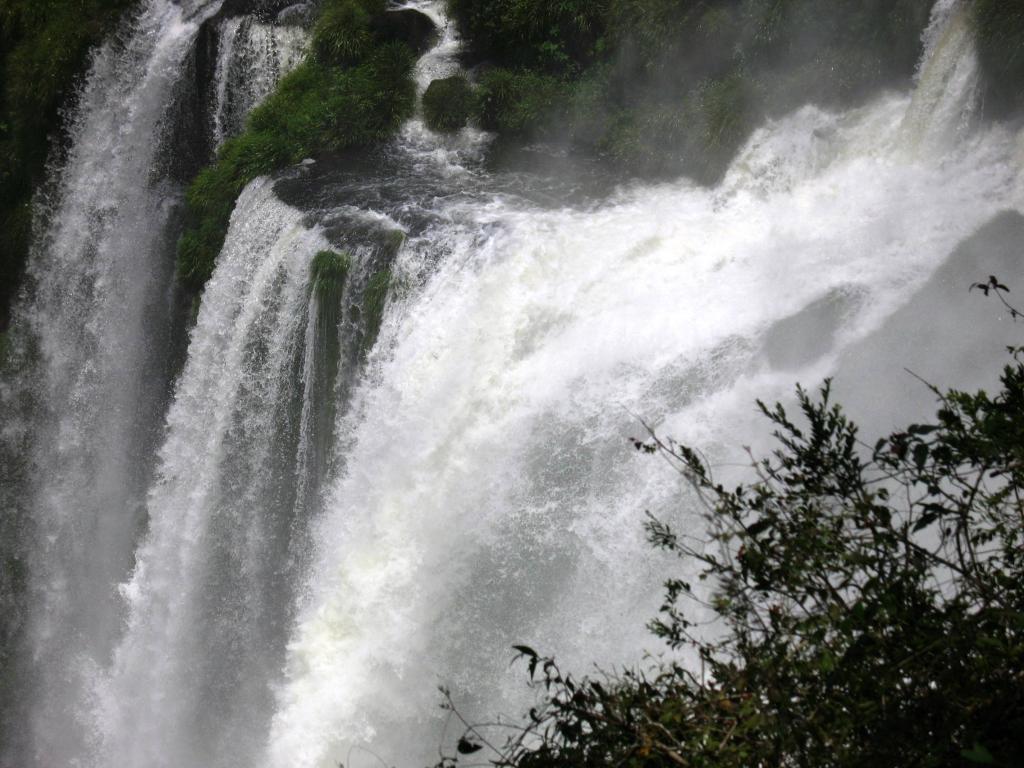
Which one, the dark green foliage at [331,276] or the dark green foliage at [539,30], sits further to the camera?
the dark green foliage at [539,30]

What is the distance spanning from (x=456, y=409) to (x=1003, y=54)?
567cm

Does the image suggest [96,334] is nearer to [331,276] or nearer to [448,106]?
[331,276]

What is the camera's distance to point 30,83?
13.2 metres

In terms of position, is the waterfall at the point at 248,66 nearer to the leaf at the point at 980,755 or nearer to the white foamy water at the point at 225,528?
the white foamy water at the point at 225,528

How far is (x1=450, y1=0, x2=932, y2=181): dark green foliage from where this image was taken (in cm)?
977

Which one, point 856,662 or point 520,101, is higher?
point 520,101

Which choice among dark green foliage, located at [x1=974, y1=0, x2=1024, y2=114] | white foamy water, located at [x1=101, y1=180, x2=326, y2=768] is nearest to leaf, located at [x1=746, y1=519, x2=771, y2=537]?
dark green foliage, located at [x1=974, y1=0, x2=1024, y2=114]

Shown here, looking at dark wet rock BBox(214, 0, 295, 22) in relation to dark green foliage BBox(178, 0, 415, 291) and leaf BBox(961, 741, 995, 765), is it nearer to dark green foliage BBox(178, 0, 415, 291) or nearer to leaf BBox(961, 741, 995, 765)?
dark green foliage BBox(178, 0, 415, 291)

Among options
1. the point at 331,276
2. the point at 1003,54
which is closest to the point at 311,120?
the point at 331,276

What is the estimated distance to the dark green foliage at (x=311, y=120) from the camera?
39.0ft

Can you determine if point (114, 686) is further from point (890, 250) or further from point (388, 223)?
point (890, 250)

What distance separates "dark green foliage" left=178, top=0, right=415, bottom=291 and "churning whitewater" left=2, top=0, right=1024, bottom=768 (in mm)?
696

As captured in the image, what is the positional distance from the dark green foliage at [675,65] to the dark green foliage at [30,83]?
5282 mm

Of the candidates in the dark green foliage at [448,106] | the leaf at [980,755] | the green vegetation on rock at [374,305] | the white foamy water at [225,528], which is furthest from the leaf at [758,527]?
the dark green foliage at [448,106]
